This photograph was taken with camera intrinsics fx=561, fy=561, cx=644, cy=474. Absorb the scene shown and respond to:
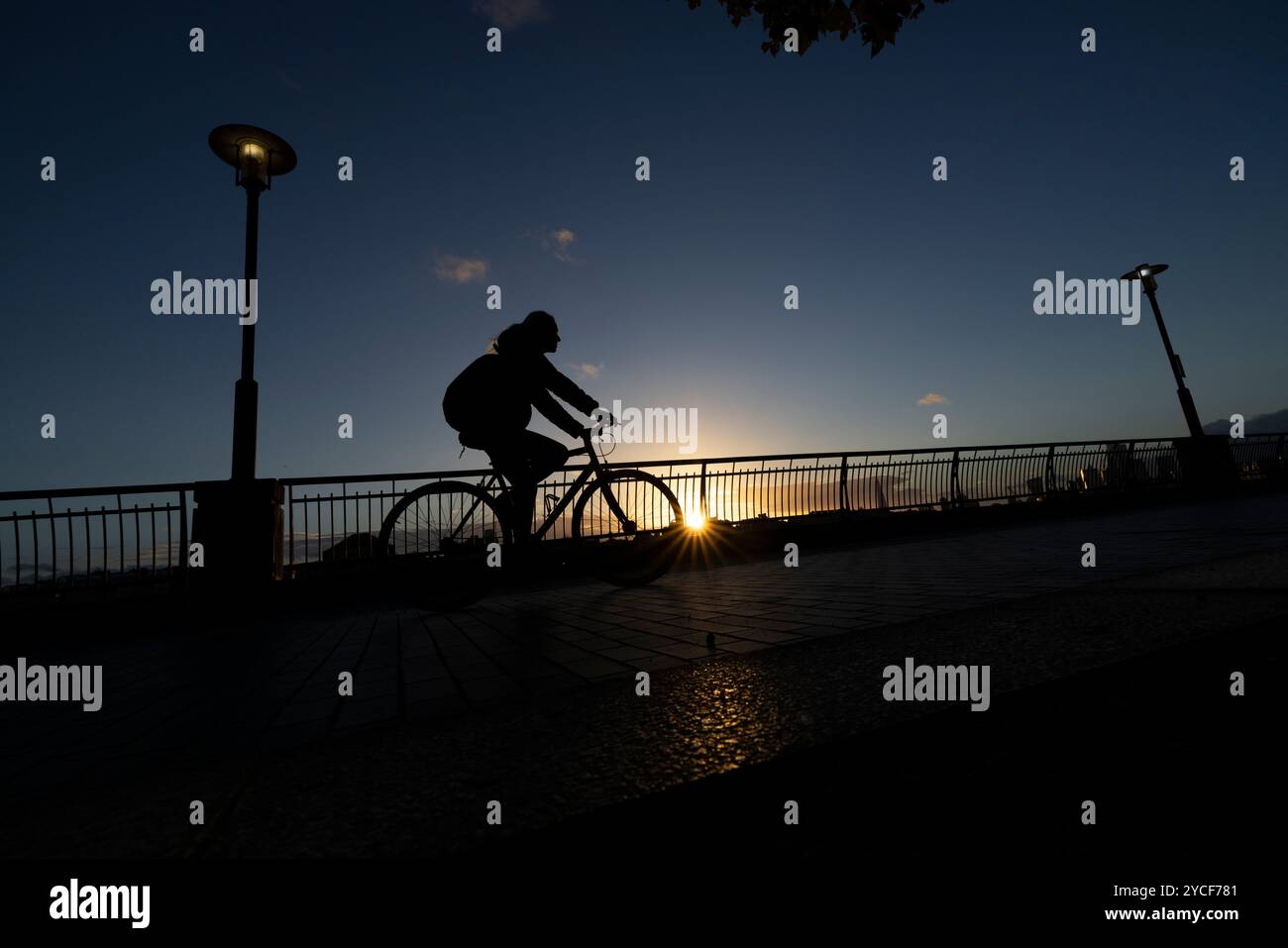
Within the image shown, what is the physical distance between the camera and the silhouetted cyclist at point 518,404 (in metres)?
4.94

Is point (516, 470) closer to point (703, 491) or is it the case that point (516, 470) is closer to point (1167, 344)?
point (703, 491)

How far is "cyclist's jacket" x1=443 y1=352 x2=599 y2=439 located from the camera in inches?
194

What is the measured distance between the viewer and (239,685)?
3.25m

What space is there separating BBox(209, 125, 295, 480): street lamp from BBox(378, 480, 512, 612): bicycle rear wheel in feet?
9.79

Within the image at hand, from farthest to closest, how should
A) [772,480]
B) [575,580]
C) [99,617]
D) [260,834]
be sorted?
[772,480] → [575,580] → [99,617] → [260,834]

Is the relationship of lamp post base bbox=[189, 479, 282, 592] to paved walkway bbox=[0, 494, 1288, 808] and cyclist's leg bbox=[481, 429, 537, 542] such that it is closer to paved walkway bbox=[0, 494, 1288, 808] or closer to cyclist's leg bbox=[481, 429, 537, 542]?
paved walkway bbox=[0, 494, 1288, 808]

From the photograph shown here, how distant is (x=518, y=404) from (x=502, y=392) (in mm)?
172

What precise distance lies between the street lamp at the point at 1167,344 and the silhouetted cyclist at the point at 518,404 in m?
19.9

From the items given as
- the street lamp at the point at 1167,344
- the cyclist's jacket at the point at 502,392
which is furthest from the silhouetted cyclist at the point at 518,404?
the street lamp at the point at 1167,344

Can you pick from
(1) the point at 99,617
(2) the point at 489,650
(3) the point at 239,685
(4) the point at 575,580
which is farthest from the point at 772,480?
(1) the point at 99,617

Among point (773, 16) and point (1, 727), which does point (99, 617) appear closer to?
Result: point (1, 727)

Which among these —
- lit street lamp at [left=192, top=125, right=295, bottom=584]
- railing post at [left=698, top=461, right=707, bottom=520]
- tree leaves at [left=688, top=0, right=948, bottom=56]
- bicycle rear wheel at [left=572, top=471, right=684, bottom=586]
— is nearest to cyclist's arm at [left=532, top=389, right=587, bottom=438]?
bicycle rear wheel at [left=572, top=471, right=684, bottom=586]

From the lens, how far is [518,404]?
501cm
